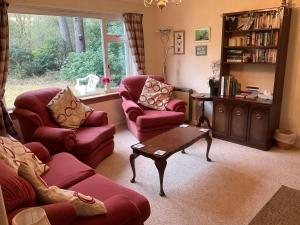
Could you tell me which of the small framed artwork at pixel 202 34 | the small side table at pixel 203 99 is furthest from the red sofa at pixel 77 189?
the small framed artwork at pixel 202 34

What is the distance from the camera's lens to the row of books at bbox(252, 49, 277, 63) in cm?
345

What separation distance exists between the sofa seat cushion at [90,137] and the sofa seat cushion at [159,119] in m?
0.51

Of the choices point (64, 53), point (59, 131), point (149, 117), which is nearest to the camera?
point (59, 131)

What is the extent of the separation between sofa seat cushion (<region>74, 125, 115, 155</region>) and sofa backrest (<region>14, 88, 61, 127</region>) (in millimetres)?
434

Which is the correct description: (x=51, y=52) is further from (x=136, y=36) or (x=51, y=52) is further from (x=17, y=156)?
(x=17, y=156)

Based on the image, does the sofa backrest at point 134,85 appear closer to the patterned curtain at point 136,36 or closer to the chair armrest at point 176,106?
the patterned curtain at point 136,36

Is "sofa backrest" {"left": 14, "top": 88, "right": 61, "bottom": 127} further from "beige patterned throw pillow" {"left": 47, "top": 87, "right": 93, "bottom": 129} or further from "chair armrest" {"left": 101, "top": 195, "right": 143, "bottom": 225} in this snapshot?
"chair armrest" {"left": 101, "top": 195, "right": 143, "bottom": 225}

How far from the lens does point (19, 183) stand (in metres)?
1.40

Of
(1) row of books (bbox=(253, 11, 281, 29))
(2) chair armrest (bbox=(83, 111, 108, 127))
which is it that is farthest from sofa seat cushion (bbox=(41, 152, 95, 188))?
(1) row of books (bbox=(253, 11, 281, 29))

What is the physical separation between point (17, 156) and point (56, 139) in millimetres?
798

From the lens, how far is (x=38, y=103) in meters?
3.22

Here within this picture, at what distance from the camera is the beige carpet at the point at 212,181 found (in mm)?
2262

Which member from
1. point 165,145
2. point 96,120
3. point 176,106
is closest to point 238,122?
point 176,106

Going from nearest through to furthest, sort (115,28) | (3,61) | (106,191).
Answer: (106,191) < (3,61) < (115,28)
